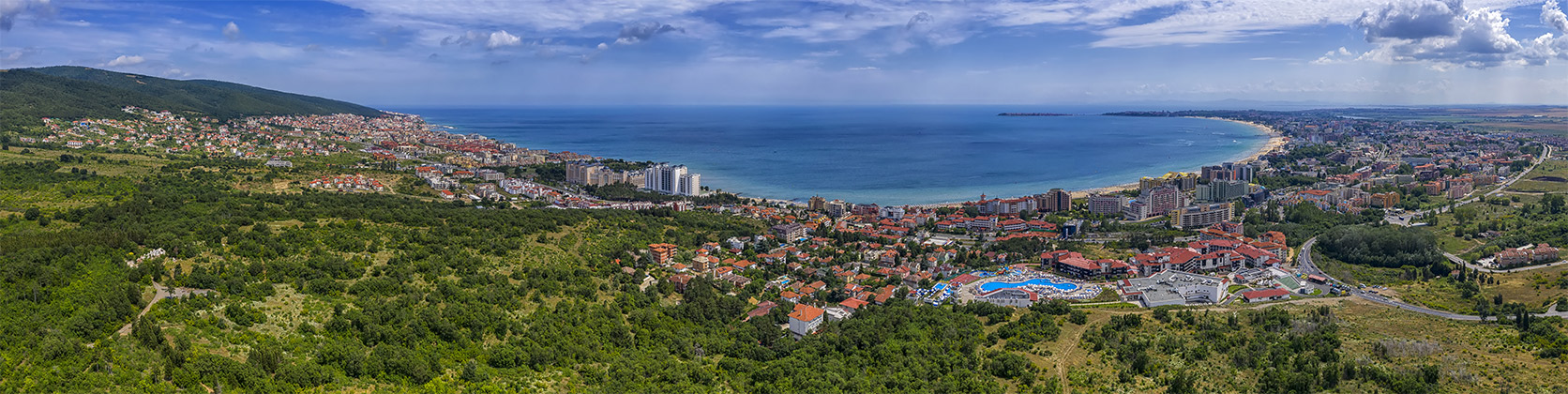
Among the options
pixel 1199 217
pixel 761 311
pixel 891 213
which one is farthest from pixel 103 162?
pixel 1199 217

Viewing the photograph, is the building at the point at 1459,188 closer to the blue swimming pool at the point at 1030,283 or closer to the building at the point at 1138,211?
the building at the point at 1138,211

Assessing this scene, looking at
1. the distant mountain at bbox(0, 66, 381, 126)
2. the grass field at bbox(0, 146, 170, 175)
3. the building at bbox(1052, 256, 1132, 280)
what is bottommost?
the building at bbox(1052, 256, 1132, 280)

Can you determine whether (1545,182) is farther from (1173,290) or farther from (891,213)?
(1173,290)

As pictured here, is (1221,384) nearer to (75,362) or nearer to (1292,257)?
(1292,257)

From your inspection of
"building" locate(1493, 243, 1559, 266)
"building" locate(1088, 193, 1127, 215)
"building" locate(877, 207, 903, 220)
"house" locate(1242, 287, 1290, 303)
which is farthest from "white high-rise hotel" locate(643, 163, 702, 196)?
"building" locate(1493, 243, 1559, 266)

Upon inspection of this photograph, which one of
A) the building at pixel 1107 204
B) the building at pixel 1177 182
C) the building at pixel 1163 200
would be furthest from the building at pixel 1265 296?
the building at pixel 1177 182

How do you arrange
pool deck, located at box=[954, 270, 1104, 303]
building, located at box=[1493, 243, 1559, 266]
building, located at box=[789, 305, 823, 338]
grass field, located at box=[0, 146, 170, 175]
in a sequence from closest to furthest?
1. building, located at box=[789, 305, 823, 338]
2. pool deck, located at box=[954, 270, 1104, 303]
3. building, located at box=[1493, 243, 1559, 266]
4. grass field, located at box=[0, 146, 170, 175]

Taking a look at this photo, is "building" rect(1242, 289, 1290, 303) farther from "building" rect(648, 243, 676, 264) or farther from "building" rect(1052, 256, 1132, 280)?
"building" rect(648, 243, 676, 264)

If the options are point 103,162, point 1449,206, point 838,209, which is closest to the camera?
point 103,162
